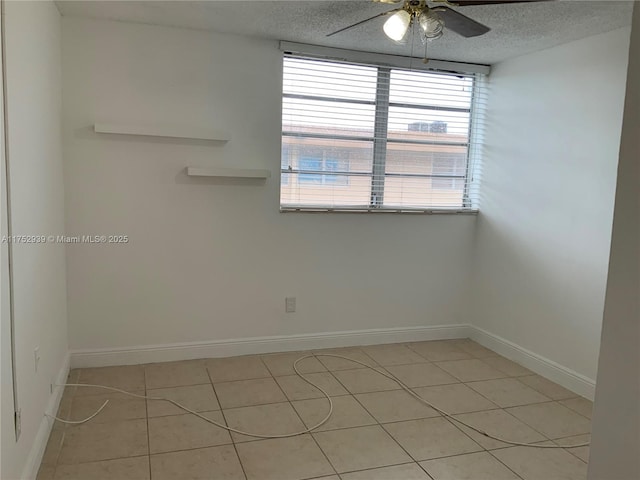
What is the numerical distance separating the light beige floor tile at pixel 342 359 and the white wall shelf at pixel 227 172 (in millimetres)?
1385

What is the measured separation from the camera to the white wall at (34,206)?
1886 millimetres

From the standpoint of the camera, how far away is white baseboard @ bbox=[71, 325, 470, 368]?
11.0 ft

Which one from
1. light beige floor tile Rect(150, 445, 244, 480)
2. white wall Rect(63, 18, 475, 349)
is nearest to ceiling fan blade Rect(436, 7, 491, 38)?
white wall Rect(63, 18, 475, 349)

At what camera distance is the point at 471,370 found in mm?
3535

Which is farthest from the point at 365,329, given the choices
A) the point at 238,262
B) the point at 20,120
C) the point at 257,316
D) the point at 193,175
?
the point at 20,120

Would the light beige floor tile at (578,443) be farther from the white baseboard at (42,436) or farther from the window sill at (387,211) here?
the white baseboard at (42,436)

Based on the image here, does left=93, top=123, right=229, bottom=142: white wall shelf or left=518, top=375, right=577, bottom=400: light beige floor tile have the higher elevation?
left=93, top=123, right=229, bottom=142: white wall shelf

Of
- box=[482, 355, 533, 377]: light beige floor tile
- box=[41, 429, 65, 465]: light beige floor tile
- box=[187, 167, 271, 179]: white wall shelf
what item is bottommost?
box=[41, 429, 65, 465]: light beige floor tile

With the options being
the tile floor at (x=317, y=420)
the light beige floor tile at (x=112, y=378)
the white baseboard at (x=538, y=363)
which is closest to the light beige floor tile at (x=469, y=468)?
the tile floor at (x=317, y=420)

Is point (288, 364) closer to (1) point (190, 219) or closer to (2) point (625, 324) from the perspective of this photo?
(1) point (190, 219)

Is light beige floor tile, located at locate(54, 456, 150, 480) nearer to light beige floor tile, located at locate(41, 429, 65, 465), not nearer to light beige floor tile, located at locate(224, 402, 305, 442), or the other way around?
light beige floor tile, located at locate(41, 429, 65, 465)

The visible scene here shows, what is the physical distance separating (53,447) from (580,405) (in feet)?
9.60

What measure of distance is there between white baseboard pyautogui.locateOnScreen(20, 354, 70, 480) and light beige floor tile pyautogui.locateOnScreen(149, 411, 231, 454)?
47 cm

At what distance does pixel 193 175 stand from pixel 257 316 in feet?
3.69
